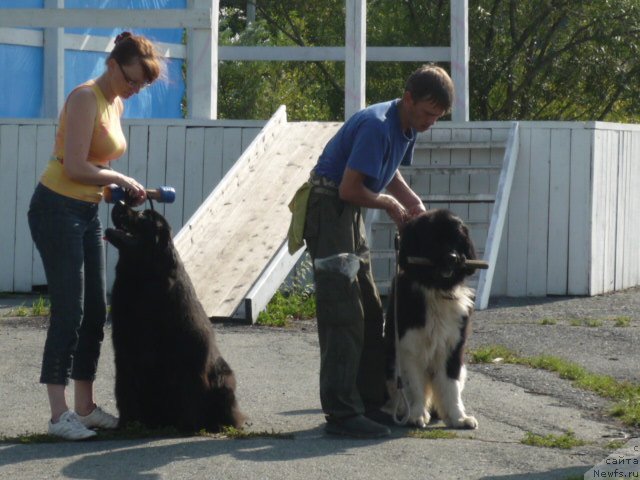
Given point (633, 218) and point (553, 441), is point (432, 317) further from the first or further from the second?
point (633, 218)

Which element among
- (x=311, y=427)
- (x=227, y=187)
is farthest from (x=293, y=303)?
(x=311, y=427)

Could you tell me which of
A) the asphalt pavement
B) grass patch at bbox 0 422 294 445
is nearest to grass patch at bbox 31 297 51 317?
the asphalt pavement

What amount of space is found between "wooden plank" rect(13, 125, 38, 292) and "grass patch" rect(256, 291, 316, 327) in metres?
2.92

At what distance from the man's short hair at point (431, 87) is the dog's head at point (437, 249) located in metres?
0.59

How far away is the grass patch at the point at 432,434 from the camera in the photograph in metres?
6.00

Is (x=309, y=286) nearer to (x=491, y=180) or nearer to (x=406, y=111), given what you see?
(x=491, y=180)

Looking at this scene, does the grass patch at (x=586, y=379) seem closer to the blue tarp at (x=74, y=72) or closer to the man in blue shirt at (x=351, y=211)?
the man in blue shirt at (x=351, y=211)

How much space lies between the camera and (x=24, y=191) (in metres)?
12.4

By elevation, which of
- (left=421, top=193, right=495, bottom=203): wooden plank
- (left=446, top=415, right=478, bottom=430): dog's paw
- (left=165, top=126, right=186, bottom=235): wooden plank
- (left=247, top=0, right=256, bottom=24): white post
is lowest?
(left=446, top=415, right=478, bottom=430): dog's paw

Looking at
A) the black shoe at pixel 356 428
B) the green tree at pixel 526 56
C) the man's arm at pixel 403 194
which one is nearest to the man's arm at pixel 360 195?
the man's arm at pixel 403 194

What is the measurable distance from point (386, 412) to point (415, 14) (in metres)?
11.6

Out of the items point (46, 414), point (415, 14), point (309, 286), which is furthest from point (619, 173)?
point (46, 414)

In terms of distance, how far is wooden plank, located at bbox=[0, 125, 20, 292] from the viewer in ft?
40.7

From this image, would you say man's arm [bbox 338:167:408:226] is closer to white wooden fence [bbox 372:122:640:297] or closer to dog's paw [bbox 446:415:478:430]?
dog's paw [bbox 446:415:478:430]
